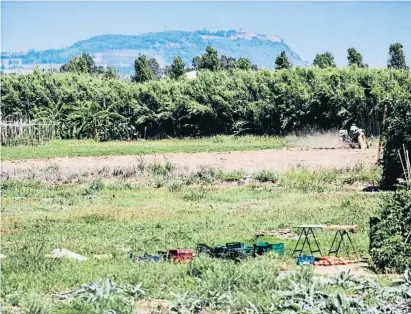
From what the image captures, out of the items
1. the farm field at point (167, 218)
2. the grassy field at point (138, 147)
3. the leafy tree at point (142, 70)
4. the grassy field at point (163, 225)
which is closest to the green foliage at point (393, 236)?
the farm field at point (167, 218)

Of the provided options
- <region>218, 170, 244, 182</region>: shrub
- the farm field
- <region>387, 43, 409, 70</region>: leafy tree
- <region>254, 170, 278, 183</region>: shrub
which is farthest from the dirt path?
<region>387, 43, 409, 70</region>: leafy tree

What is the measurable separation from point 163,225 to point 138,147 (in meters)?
19.2

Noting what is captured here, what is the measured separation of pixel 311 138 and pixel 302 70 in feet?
19.8

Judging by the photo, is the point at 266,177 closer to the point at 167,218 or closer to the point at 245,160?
the point at 245,160

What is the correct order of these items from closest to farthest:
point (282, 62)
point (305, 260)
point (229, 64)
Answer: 1. point (305, 260)
2. point (282, 62)
3. point (229, 64)

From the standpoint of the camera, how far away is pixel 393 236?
39.7 feet

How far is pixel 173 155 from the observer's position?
104 ft

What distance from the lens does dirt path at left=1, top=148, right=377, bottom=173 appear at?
27172mm

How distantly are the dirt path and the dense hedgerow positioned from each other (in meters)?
7.34

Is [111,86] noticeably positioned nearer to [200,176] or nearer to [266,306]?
[200,176]

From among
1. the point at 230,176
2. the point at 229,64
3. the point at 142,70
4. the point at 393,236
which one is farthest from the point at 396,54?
the point at 393,236

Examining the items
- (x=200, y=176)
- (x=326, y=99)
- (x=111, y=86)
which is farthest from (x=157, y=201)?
(x=111, y=86)

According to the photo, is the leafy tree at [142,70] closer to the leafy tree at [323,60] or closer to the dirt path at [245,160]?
the leafy tree at [323,60]

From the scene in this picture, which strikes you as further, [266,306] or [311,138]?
[311,138]
